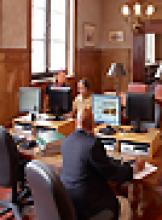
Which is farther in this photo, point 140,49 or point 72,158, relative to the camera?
point 140,49

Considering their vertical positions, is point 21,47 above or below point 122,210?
above

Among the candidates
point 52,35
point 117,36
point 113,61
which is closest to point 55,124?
point 52,35

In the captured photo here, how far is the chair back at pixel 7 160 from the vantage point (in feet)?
14.6

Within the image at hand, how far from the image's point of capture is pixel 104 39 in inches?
518

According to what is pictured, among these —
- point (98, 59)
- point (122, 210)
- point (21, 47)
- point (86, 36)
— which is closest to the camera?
point (122, 210)

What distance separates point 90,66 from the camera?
485 inches

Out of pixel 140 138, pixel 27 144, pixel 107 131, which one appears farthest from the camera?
pixel 107 131

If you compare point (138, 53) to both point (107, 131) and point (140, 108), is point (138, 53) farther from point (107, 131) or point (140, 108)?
point (107, 131)

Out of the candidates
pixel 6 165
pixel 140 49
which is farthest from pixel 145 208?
pixel 140 49

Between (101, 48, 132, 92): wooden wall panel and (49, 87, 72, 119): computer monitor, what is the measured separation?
6086 millimetres

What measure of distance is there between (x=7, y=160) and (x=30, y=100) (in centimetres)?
224

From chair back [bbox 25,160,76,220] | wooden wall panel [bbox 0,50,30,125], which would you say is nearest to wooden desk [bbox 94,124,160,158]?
chair back [bbox 25,160,76,220]

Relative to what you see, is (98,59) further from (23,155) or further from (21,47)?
(23,155)

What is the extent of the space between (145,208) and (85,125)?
1879 millimetres
